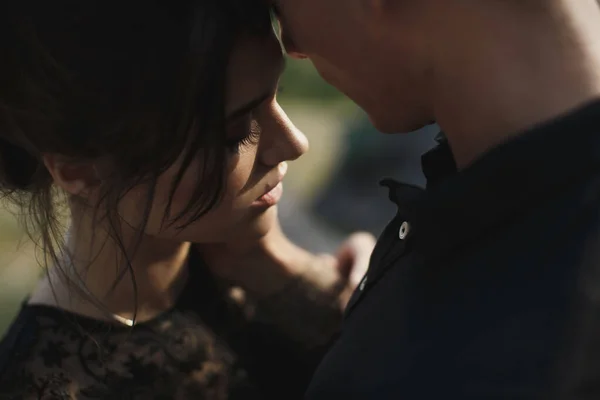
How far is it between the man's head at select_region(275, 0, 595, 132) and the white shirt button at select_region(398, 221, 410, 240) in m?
0.13

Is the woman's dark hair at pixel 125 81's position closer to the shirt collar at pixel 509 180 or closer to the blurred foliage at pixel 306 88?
the shirt collar at pixel 509 180

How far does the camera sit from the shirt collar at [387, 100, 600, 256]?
754 mm

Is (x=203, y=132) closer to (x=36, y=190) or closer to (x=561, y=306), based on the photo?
(x=36, y=190)

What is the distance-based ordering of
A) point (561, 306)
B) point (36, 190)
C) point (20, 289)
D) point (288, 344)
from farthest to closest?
1. point (20, 289)
2. point (288, 344)
3. point (36, 190)
4. point (561, 306)

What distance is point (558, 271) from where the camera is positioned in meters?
0.75

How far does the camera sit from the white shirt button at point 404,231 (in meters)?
1.01

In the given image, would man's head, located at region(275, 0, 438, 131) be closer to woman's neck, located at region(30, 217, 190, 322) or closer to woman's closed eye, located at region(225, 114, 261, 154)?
woman's closed eye, located at region(225, 114, 261, 154)

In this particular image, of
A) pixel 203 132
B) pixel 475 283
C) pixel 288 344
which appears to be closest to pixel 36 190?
pixel 203 132

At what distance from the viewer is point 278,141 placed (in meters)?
1.10

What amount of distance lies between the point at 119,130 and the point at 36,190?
0.86 feet

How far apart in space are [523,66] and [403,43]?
0.45 feet

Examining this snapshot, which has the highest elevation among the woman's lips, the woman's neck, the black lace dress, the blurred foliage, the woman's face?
the blurred foliage

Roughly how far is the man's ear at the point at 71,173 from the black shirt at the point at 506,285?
46cm

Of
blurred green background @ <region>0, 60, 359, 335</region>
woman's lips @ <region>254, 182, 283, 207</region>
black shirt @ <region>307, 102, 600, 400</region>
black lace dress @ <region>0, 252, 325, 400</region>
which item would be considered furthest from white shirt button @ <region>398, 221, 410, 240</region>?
blurred green background @ <region>0, 60, 359, 335</region>
